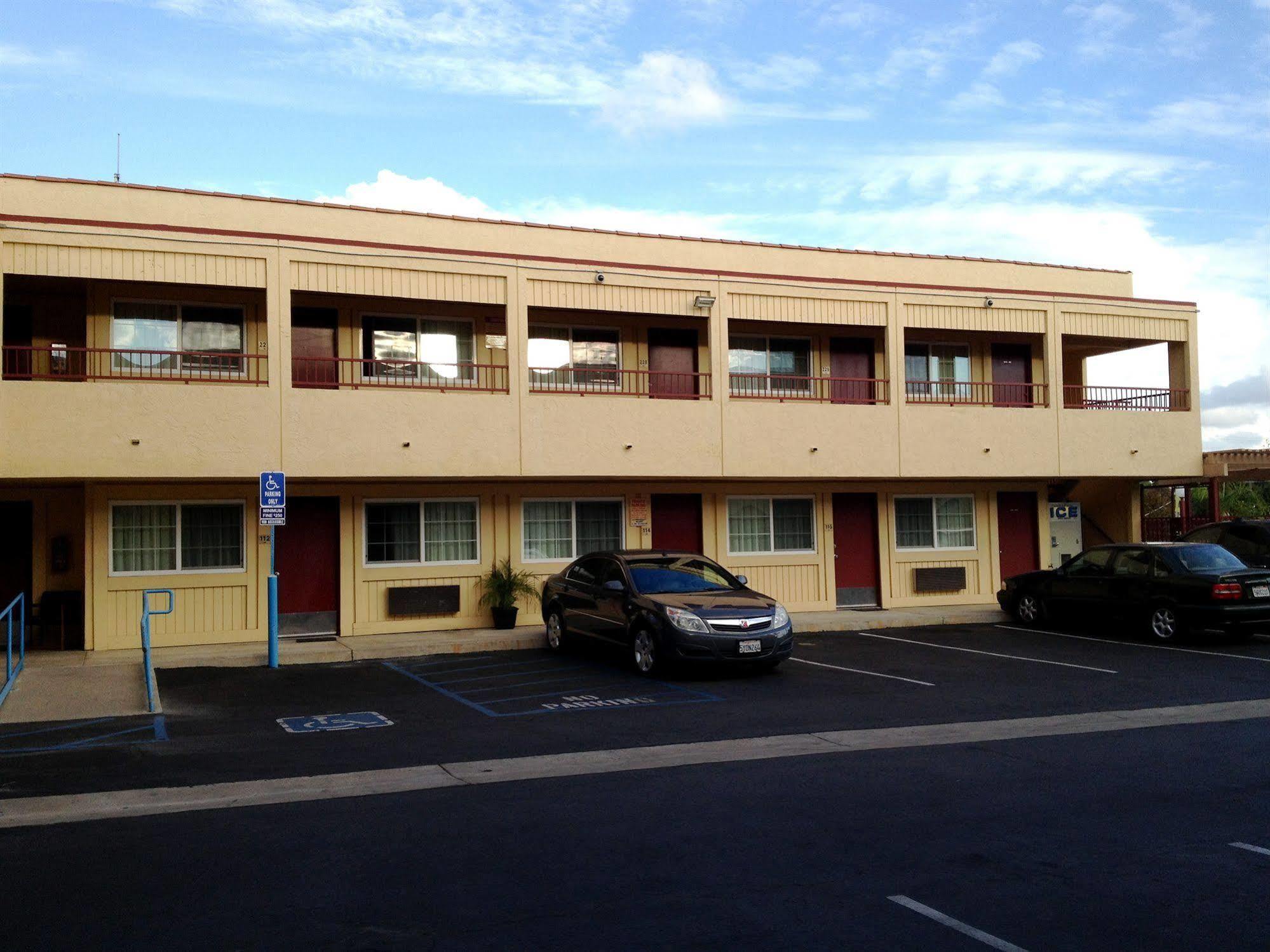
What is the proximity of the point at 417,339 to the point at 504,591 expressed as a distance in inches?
178

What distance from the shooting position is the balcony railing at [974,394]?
22.7 m

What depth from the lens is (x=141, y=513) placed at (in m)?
17.6

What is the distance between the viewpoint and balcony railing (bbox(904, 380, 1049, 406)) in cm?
2273

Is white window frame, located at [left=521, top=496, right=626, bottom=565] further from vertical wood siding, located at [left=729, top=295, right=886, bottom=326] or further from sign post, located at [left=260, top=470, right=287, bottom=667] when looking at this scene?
sign post, located at [left=260, top=470, right=287, bottom=667]

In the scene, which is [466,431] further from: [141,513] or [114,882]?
[114,882]

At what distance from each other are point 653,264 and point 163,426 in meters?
9.27

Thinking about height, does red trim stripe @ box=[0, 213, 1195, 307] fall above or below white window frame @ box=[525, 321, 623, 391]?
above

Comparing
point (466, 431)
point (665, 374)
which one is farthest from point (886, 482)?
point (466, 431)

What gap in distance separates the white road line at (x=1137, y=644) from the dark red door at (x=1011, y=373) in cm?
550

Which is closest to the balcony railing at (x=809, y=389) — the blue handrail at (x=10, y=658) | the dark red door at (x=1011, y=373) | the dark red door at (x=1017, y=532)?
the dark red door at (x=1011, y=373)

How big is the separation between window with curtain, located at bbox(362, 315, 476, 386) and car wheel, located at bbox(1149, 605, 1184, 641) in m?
11.5

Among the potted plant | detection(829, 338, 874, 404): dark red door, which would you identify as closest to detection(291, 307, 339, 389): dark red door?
the potted plant

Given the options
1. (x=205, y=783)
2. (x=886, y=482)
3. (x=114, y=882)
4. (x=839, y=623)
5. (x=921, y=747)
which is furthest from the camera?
(x=886, y=482)

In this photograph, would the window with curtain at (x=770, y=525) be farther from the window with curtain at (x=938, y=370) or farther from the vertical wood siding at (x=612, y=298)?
the vertical wood siding at (x=612, y=298)
